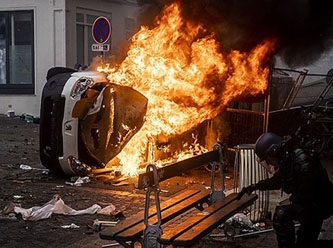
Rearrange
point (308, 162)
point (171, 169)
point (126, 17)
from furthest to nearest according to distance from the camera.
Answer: point (126, 17) → point (171, 169) → point (308, 162)

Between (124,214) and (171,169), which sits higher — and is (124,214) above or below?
below

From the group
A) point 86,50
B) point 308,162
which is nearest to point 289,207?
point 308,162

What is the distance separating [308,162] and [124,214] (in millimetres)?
3374

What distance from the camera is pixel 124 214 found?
8.30 m

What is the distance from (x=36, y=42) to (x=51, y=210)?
47.1ft

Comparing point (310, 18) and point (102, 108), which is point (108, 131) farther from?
point (310, 18)

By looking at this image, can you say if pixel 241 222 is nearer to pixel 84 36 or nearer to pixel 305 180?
pixel 305 180

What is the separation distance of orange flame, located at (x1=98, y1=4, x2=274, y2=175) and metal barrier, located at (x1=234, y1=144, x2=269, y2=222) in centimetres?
304

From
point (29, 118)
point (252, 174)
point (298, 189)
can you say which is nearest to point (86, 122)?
point (252, 174)

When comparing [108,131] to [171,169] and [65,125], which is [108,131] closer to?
[65,125]

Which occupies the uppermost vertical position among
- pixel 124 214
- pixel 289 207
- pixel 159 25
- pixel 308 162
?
pixel 159 25

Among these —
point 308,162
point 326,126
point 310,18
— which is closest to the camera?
point 308,162

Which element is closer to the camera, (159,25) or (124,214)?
(124,214)

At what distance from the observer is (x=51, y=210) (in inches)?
324
